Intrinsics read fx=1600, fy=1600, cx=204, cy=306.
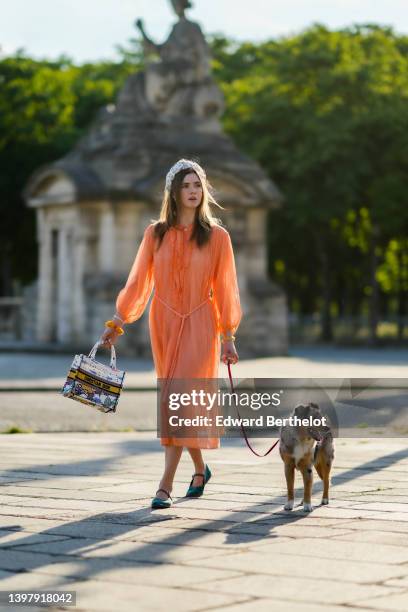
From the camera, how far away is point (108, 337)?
9.69 meters

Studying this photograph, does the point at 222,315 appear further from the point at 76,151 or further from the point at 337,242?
the point at 337,242

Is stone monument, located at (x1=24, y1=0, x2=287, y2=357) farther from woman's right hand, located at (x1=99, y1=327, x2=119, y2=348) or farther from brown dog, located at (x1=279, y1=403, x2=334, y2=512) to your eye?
brown dog, located at (x1=279, y1=403, x2=334, y2=512)

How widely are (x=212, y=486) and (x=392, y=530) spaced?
2.44 m

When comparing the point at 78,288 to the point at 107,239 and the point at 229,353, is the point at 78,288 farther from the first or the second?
the point at 229,353

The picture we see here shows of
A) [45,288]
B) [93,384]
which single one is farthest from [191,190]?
[45,288]

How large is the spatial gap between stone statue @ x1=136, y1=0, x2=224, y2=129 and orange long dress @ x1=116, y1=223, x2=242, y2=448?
27632 mm

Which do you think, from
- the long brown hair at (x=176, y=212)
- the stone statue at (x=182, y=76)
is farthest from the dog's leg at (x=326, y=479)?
the stone statue at (x=182, y=76)

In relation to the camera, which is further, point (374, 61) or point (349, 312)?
point (349, 312)

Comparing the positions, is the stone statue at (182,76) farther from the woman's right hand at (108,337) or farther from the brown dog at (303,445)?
the brown dog at (303,445)

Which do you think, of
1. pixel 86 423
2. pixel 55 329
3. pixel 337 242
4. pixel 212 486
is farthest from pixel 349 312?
pixel 212 486

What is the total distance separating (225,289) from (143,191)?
2587 centimetres

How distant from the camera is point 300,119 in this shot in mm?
50250

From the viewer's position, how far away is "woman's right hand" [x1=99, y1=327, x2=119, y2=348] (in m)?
9.61

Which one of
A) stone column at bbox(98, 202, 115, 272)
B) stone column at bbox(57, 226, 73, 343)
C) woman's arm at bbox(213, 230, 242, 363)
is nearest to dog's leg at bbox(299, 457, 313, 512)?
woman's arm at bbox(213, 230, 242, 363)
